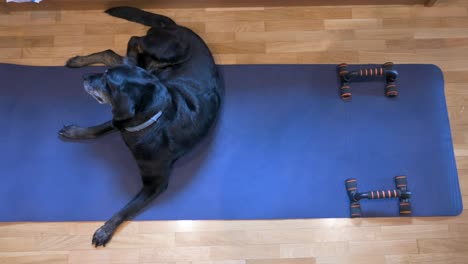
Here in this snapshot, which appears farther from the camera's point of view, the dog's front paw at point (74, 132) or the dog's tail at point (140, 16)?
the dog's tail at point (140, 16)

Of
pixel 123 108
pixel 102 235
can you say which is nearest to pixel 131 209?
pixel 102 235

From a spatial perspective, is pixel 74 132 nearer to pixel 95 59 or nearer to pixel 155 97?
pixel 95 59

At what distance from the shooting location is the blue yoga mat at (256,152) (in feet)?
7.15

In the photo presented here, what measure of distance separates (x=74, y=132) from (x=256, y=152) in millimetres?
1132

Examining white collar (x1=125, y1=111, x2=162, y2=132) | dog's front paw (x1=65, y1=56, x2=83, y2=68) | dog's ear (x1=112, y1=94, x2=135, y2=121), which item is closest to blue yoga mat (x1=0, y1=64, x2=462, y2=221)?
dog's front paw (x1=65, y1=56, x2=83, y2=68)

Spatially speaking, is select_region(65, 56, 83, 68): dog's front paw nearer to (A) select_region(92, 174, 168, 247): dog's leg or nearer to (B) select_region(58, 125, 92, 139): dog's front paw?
(B) select_region(58, 125, 92, 139): dog's front paw

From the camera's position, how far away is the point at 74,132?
2203 mm

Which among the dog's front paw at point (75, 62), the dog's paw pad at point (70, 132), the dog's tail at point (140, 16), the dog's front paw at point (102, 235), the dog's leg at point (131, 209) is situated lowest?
the dog's front paw at point (102, 235)

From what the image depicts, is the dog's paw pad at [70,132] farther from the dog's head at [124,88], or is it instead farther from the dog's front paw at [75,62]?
the dog's head at [124,88]

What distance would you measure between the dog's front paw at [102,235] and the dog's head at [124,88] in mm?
816

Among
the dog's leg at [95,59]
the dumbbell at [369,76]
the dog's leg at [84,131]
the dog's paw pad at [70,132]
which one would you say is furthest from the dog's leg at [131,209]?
the dumbbell at [369,76]

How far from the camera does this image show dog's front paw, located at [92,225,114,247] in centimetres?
208

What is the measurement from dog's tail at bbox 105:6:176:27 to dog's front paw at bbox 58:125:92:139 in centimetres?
82

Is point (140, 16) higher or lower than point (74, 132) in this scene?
higher
